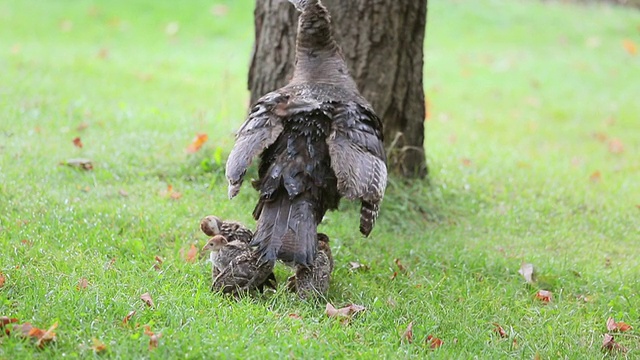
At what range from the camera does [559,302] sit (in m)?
5.40

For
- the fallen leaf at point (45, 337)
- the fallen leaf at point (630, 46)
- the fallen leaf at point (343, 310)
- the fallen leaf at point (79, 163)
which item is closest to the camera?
the fallen leaf at point (45, 337)

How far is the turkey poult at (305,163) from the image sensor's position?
462cm

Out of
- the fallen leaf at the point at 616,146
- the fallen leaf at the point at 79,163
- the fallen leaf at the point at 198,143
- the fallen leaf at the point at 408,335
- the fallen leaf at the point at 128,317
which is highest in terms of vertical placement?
the fallen leaf at the point at 198,143

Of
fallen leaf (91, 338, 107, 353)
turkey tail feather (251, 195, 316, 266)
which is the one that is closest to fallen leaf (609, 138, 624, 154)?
turkey tail feather (251, 195, 316, 266)

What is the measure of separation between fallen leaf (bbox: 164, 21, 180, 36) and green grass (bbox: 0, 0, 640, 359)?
779mm

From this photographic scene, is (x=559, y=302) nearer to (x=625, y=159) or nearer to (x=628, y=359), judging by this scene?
(x=628, y=359)

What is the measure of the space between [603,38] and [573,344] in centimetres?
1300

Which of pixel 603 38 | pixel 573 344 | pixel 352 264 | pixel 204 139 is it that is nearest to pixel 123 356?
pixel 352 264

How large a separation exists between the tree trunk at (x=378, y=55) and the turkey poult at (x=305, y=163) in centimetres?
157

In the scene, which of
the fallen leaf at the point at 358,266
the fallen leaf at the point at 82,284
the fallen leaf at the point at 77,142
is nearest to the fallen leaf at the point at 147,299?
the fallen leaf at the point at 82,284

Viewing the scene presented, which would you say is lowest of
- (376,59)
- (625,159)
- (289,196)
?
(625,159)

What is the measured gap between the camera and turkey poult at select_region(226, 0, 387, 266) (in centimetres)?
462

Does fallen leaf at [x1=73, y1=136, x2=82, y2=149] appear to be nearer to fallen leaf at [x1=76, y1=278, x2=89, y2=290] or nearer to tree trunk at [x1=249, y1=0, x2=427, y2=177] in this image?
tree trunk at [x1=249, y1=0, x2=427, y2=177]

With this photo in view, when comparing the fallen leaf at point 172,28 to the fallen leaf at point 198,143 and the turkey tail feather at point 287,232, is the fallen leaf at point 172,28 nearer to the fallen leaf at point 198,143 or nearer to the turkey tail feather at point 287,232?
the fallen leaf at point 198,143
